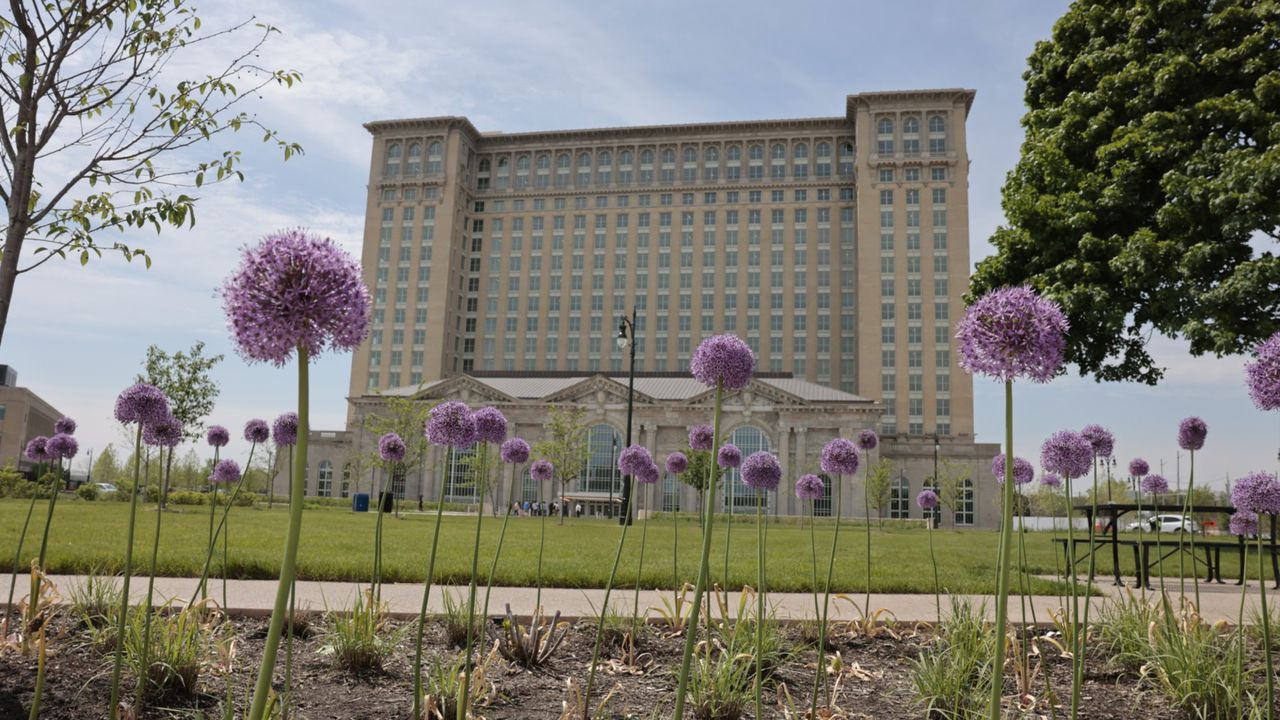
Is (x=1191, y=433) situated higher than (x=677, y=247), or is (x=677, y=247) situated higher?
(x=677, y=247)

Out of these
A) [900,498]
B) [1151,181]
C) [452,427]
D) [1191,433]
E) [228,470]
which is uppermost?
[1151,181]

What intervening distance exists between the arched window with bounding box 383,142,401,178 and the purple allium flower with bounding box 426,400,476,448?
104542 mm

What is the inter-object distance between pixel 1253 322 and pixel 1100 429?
1037 centimetres

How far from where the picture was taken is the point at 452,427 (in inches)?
190

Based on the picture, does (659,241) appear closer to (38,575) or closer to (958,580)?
(958,580)

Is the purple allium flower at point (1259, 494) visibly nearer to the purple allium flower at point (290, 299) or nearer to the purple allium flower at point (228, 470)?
the purple allium flower at point (290, 299)

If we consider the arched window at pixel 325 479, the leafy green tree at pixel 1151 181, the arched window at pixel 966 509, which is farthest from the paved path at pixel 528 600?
the arched window at pixel 325 479

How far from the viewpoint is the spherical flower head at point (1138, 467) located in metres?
8.70

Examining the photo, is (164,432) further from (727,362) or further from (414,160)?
(414,160)

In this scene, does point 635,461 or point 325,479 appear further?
point 325,479

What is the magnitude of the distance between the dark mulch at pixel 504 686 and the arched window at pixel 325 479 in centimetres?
8409

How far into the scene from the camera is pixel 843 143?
324ft

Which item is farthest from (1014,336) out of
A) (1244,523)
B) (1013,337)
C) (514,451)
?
(1244,523)

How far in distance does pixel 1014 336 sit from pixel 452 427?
10.5 ft
